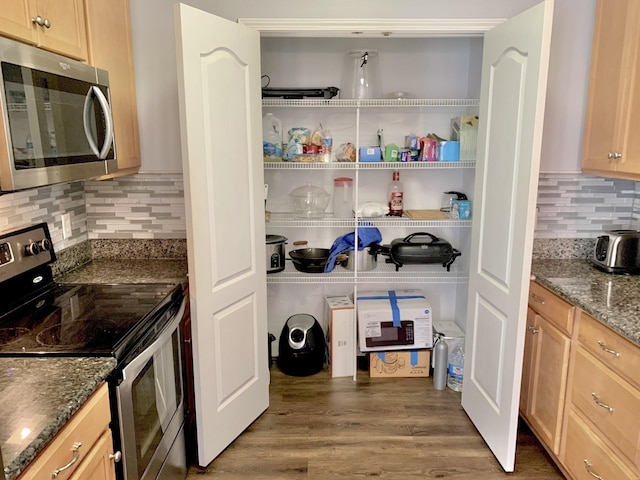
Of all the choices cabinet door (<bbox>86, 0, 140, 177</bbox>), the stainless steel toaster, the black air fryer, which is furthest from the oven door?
the stainless steel toaster

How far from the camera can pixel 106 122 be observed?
190cm

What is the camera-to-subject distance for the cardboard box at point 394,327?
2.96m

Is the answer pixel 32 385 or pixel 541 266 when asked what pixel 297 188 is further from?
pixel 32 385

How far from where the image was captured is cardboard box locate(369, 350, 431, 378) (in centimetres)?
302

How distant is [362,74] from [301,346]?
1687 millimetres

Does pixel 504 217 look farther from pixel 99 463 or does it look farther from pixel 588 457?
pixel 99 463

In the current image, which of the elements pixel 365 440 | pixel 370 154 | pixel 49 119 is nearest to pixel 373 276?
pixel 370 154

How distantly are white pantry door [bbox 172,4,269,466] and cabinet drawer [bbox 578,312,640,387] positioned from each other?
148 cm

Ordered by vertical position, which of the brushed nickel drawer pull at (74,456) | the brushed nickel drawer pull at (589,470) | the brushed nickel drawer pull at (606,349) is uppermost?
the brushed nickel drawer pull at (606,349)

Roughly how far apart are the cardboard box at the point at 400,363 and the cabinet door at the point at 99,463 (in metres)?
1.87

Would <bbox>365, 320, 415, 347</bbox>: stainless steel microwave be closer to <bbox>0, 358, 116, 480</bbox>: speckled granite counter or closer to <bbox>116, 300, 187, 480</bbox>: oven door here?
<bbox>116, 300, 187, 480</bbox>: oven door

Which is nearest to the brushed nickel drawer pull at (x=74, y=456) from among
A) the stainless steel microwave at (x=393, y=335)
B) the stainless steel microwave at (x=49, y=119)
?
the stainless steel microwave at (x=49, y=119)

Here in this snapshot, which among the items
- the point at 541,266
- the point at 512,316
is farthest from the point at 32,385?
the point at 541,266

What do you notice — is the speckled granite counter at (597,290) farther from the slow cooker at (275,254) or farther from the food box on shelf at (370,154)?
the slow cooker at (275,254)
